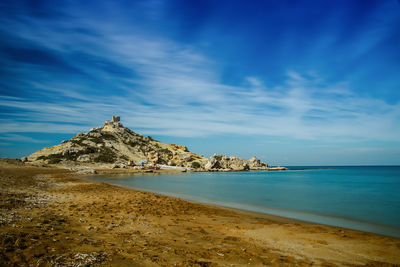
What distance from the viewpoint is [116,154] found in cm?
7756

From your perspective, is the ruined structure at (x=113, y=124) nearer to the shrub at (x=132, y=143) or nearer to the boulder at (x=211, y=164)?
the shrub at (x=132, y=143)

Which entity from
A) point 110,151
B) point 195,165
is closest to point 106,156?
point 110,151

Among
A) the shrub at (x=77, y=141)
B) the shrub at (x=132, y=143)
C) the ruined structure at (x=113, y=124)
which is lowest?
the shrub at (x=77, y=141)

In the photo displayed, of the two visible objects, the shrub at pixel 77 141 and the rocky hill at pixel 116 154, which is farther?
A: the shrub at pixel 77 141

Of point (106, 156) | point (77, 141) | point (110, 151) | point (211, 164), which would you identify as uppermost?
point (77, 141)

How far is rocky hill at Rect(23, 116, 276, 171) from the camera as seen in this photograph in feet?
215

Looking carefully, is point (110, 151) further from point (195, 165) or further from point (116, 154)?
point (195, 165)

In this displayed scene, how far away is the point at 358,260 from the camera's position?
5742mm

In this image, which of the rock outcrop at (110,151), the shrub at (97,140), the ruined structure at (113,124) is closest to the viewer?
the rock outcrop at (110,151)

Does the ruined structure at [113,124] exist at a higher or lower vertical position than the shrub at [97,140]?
higher

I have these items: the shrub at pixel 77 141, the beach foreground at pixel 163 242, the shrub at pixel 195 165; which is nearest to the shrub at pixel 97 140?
the shrub at pixel 77 141

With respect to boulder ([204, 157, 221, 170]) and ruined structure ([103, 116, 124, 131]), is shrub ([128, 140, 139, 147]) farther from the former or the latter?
boulder ([204, 157, 221, 170])

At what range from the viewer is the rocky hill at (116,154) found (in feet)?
215

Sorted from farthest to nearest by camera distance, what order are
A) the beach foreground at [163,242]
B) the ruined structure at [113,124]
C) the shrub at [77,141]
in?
the ruined structure at [113,124]
the shrub at [77,141]
the beach foreground at [163,242]
